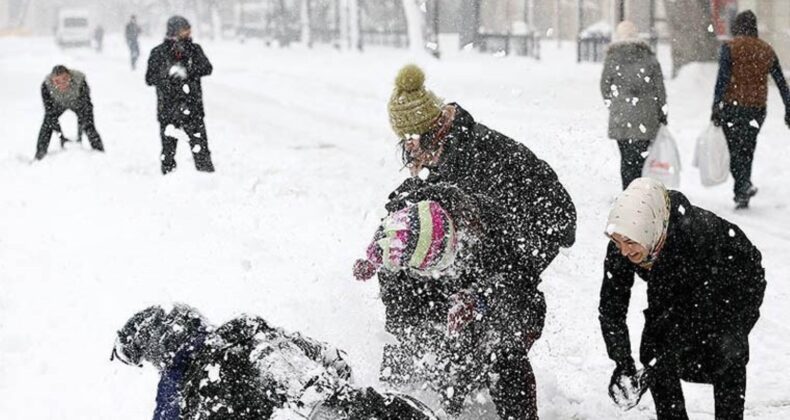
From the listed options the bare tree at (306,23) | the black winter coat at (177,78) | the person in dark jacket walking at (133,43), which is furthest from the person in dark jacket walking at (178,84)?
the bare tree at (306,23)

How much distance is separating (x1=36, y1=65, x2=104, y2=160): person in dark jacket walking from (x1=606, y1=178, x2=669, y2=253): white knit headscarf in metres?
9.71

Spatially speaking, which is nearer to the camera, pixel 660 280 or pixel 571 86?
pixel 660 280

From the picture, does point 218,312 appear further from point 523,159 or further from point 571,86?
Answer: point 571,86

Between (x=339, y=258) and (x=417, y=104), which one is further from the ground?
(x=417, y=104)

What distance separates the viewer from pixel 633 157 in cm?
941

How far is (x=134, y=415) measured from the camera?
4918 mm

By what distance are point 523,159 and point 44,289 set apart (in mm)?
3883

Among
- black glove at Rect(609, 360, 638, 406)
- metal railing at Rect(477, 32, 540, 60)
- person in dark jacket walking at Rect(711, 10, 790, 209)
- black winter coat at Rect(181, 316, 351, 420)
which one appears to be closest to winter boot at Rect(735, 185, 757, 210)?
person in dark jacket walking at Rect(711, 10, 790, 209)

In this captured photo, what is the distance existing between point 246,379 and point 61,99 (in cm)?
987

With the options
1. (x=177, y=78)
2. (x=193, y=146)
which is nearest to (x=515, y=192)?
(x=177, y=78)

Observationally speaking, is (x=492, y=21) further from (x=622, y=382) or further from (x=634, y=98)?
(x=622, y=382)

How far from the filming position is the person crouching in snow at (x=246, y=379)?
10.0 ft

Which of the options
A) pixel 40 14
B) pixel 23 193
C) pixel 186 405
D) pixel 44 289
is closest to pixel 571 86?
pixel 23 193

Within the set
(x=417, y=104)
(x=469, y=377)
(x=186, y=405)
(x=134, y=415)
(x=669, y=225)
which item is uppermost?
(x=417, y=104)
